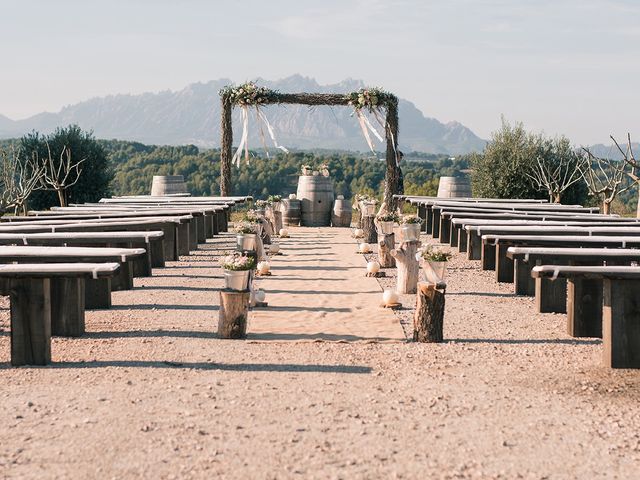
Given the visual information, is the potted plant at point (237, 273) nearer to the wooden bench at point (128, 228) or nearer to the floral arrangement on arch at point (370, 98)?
the wooden bench at point (128, 228)

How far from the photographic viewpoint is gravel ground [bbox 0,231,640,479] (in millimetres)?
4895

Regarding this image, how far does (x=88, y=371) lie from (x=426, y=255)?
3728mm

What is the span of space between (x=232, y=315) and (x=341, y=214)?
18.7 m

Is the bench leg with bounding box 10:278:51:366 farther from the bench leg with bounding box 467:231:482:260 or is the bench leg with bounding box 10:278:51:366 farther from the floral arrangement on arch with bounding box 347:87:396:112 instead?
the floral arrangement on arch with bounding box 347:87:396:112

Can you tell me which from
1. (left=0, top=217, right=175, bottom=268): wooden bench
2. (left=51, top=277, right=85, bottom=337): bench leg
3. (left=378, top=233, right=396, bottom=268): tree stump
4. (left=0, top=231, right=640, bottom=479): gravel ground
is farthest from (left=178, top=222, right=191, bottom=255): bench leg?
(left=51, top=277, right=85, bottom=337): bench leg

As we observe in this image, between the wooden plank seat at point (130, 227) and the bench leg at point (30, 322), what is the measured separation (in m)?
5.88

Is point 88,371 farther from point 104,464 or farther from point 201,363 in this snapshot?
point 104,464

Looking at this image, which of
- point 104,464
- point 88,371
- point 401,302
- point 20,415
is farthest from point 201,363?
point 401,302

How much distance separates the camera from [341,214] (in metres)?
→ 26.9

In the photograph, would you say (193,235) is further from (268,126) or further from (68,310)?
(68,310)

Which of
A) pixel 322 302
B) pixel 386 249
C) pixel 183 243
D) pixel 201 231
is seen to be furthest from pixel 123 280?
pixel 201 231

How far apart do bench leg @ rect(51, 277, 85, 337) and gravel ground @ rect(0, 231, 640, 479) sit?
0.24 metres

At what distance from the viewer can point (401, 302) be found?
10.9m

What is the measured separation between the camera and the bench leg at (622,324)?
7352 mm
